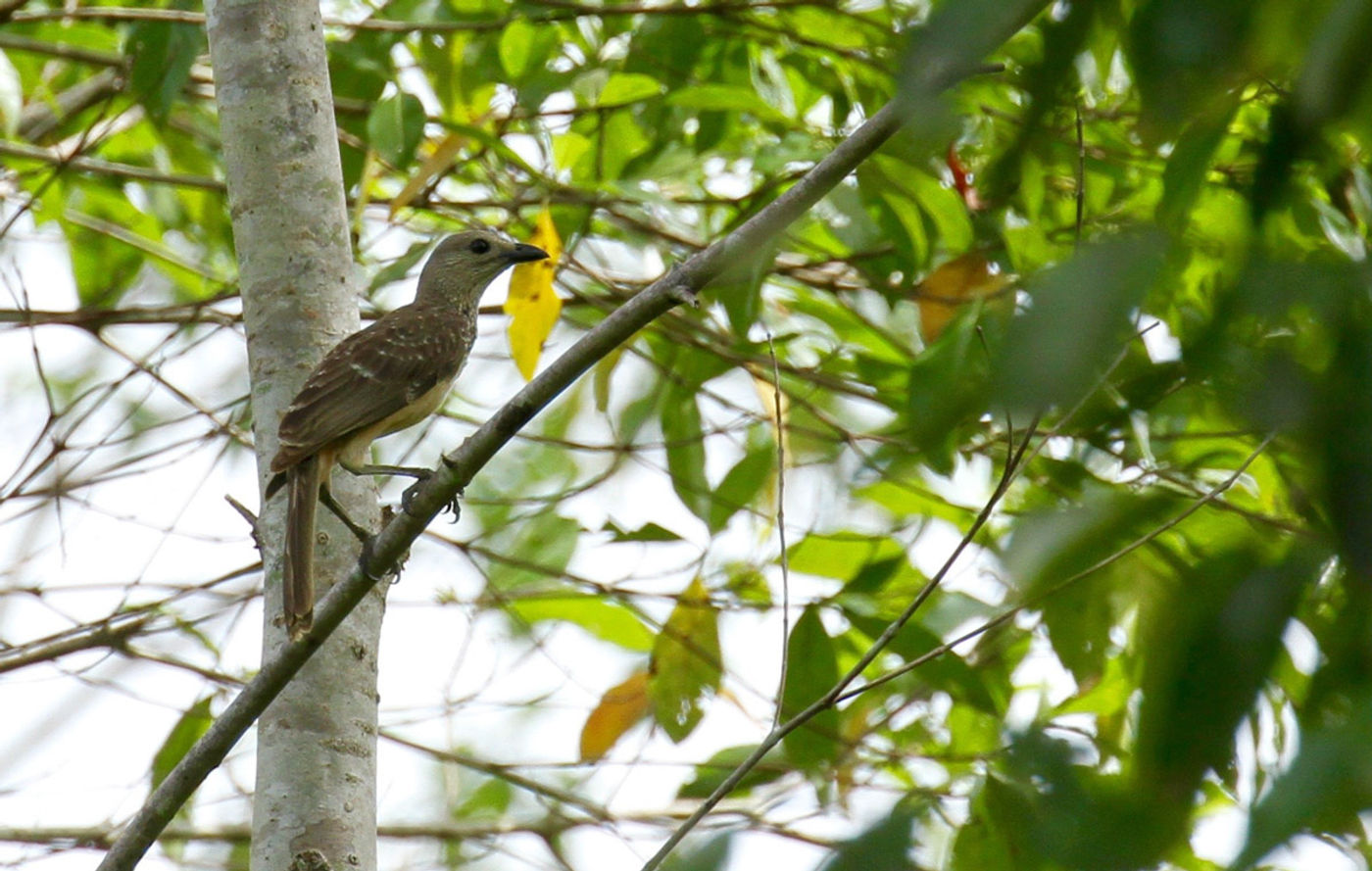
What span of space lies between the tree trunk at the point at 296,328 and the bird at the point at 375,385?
64mm

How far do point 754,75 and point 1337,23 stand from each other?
4.30 meters

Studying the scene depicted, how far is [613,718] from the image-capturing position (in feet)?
15.8

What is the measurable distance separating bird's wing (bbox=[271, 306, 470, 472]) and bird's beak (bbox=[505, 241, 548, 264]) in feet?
1.66

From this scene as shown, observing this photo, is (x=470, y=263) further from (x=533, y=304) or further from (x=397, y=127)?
(x=533, y=304)

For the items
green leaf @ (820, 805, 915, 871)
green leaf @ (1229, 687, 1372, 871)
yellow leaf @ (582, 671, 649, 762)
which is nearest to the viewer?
green leaf @ (1229, 687, 1372, 871)

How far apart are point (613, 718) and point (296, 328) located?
1.92m

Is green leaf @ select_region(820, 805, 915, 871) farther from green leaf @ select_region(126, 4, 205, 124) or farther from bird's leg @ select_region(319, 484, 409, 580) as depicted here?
green leaf @ select_region(126, 4, 205, 124)

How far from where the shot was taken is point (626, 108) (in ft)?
16.0

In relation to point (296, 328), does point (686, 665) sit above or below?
below

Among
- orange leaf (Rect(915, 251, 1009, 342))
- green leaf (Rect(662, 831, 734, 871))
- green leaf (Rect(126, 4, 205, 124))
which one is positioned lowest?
green leaf (Rect(662, 831, 734, 871))

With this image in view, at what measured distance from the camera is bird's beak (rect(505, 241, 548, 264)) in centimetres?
524

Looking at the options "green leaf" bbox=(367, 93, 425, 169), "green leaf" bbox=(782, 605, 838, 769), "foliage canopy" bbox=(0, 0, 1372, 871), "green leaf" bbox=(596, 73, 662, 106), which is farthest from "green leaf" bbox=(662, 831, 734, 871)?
"green leaf" bbox=(596, 73, 662, 106)

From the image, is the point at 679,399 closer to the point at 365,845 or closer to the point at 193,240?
the point at 365,845

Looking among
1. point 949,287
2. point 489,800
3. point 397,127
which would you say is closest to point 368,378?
point 397,127
